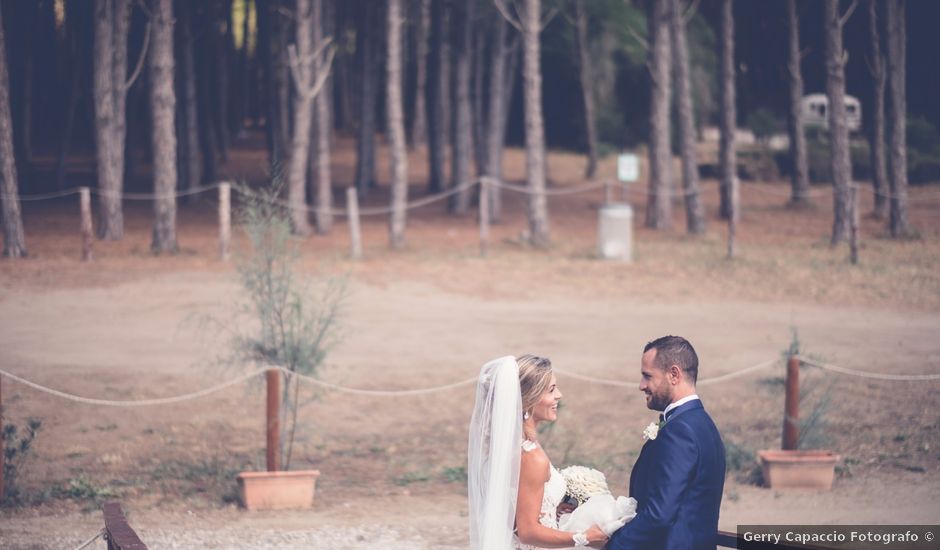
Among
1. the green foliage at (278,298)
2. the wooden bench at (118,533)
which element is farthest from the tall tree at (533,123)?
the wooden bench at (118,533)

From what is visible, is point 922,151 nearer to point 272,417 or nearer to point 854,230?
point 854,230

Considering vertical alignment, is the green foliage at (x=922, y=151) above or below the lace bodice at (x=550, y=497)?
above

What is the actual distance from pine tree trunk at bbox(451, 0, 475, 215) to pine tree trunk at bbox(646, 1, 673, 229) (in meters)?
4.77

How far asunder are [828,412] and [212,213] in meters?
20.0

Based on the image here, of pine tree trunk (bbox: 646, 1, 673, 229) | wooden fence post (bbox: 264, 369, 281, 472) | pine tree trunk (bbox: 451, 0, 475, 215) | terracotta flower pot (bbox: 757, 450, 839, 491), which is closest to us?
wooden fence post (bbox: 264, 369, 281, 472)

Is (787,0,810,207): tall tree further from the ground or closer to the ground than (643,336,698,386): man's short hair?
further from the ground

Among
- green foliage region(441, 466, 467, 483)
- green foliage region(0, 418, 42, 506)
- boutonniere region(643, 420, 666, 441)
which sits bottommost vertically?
green foliage region(441, 466, 467, 483)

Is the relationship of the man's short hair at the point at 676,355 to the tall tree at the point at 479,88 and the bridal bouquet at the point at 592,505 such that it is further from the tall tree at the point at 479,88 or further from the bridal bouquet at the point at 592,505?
the tall tree at the point at 479,88

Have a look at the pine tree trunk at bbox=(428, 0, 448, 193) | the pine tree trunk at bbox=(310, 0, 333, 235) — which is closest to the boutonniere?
the pine tree trunk at bbox=(310, 0, 333, 235)

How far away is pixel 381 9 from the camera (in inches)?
1366

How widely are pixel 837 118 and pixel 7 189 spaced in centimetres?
1546

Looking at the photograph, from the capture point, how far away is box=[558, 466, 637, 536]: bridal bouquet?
14.8 ft

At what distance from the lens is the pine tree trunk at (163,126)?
69.9 ft

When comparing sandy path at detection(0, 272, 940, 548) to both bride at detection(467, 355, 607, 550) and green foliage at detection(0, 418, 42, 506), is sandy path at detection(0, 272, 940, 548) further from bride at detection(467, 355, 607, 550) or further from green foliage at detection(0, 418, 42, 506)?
bride at detection(467, 355, 607, 550)
